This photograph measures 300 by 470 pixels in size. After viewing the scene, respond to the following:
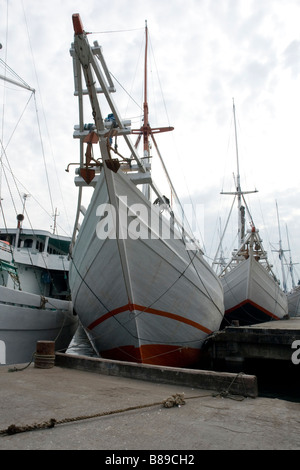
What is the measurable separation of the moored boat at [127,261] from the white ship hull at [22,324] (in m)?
1.38

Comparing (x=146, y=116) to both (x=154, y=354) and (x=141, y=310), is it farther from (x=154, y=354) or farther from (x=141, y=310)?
(x=154, y=354)

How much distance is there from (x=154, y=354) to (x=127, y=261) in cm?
244

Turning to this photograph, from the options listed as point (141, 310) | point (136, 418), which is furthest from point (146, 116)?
point (136, 418)

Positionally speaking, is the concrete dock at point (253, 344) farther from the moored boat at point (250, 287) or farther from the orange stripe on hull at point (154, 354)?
the moored boat at point (250, 287)

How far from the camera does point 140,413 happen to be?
3375 millimetres

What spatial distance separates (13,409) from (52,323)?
7.16 meters

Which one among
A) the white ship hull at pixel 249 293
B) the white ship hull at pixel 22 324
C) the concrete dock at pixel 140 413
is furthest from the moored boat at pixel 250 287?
the concrete dock at pixel 140 413

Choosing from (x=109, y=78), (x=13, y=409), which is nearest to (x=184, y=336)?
(x=13, y=409)

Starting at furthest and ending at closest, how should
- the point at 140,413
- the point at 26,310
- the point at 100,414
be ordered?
the point at 26,310, the point at 140,413, the point at 100,414

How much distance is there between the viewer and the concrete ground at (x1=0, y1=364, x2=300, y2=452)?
2.53 metres

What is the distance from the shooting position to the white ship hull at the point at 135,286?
7532 millimetres

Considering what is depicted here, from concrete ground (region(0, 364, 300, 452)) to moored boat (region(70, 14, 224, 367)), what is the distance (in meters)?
2.95

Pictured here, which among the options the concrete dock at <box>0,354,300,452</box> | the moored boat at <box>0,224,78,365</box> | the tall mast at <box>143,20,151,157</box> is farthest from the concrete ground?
the tall mast at <box>143,20,151,157</box>

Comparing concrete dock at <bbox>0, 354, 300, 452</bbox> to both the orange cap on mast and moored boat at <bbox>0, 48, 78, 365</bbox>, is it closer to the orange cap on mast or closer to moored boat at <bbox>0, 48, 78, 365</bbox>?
moored boat at <bbox>0, 48, 78, 365</bbox>
